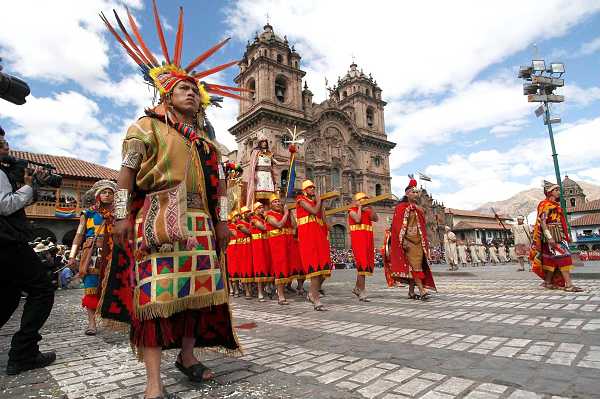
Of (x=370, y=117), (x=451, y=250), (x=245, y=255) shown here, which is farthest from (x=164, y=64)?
(x=370, y=117)

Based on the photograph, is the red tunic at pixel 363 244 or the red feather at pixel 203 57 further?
the red tunic at pixel 363 244

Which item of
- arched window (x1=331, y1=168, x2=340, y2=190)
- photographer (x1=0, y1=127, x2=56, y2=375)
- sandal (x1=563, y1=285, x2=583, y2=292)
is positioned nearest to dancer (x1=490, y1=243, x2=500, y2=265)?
arched window (x1=331, y1=168, x2=340, y2=190)

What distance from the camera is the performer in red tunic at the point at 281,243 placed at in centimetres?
687

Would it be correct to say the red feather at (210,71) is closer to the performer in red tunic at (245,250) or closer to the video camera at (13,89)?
the video camera at (13,89)

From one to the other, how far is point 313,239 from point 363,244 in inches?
45.8

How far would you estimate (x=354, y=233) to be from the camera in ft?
22.9

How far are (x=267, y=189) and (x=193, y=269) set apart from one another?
626cm

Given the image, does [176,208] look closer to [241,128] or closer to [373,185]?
[241,128]

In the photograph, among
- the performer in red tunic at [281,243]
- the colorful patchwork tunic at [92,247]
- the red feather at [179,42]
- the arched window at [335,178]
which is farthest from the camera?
the arched window at [335,178]

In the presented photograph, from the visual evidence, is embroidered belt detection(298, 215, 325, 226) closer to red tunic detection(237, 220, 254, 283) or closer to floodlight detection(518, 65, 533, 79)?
red tunic detection(237, 220, 254, 283)

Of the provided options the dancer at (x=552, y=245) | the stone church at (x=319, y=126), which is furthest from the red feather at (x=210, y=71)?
the stone church at (x=319, y=126)

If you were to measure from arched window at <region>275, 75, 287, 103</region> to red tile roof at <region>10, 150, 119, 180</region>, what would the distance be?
676 inches

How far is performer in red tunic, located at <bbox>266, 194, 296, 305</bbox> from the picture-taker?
6871mm

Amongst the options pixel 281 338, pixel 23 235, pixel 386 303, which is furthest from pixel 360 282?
pixel 23 235
